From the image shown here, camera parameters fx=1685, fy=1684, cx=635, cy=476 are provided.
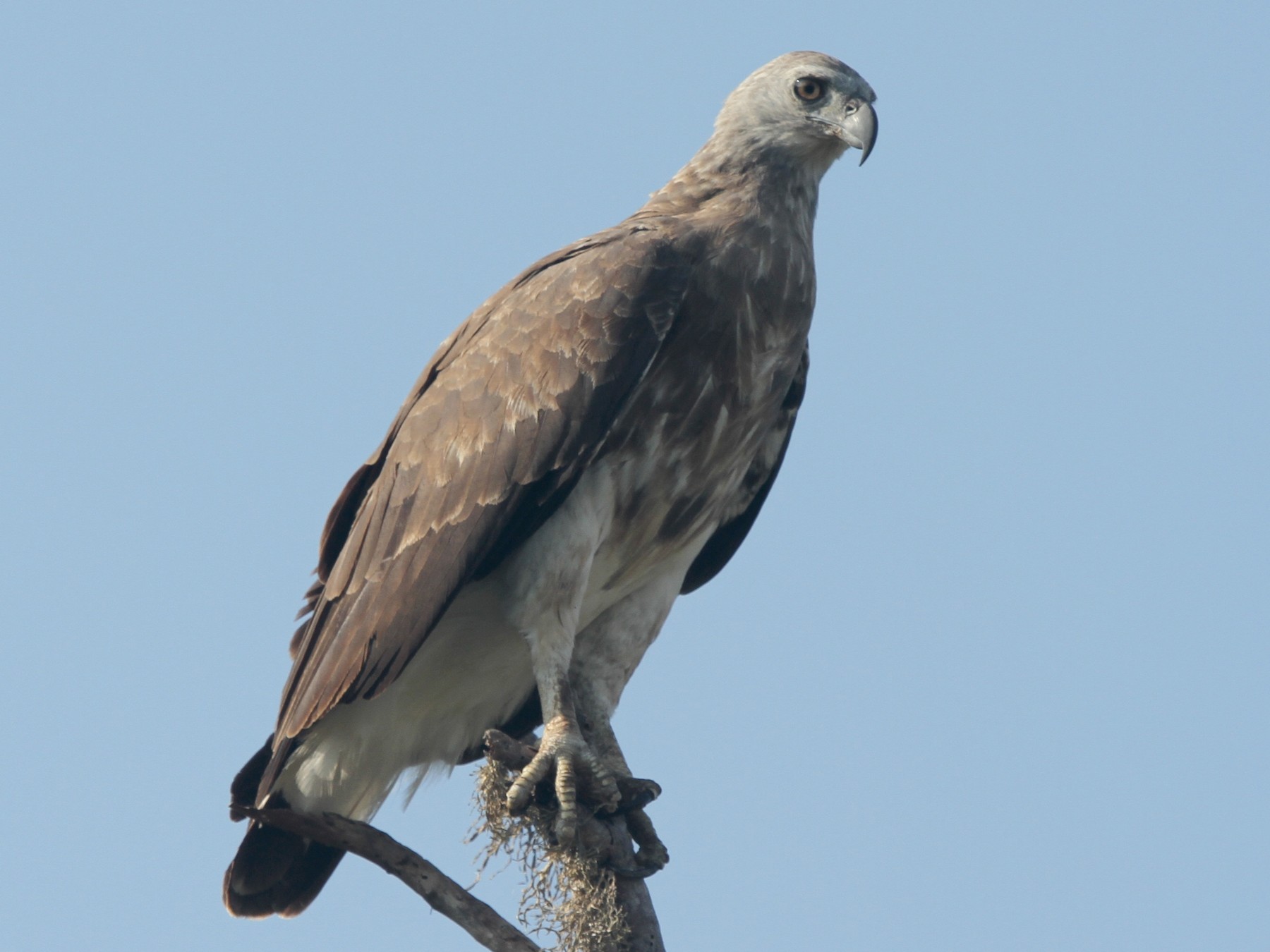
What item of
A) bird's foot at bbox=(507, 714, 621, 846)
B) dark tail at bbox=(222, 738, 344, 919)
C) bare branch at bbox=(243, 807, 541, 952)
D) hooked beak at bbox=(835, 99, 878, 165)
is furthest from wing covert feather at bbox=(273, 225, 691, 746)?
hooked beak at bbox=(835, 99, 878, 165)

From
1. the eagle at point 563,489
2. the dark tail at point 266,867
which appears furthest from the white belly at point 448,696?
the dark tail at point 266,867

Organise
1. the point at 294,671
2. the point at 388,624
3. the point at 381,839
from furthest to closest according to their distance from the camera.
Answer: the point at 294,671 → the point at 388,624 → the point at 381,839

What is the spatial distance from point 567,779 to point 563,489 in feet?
3.38

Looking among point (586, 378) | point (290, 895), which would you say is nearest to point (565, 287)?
point (586, 378)

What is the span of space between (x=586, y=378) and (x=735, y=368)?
622mm

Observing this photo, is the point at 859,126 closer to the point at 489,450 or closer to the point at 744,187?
the point at 744,187

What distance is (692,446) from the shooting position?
6227 millimetres

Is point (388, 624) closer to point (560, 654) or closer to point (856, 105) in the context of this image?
point (560, 654)

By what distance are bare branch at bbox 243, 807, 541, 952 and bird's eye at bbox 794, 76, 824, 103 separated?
11.0 feet

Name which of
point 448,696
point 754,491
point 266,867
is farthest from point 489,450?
point 266,867

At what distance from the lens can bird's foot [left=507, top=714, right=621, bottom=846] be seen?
18.3 ft

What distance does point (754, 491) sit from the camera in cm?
705

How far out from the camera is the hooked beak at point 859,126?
6629mm

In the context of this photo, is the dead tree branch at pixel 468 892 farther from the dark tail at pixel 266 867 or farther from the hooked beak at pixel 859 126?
the hooked beak at pixel 859 126
